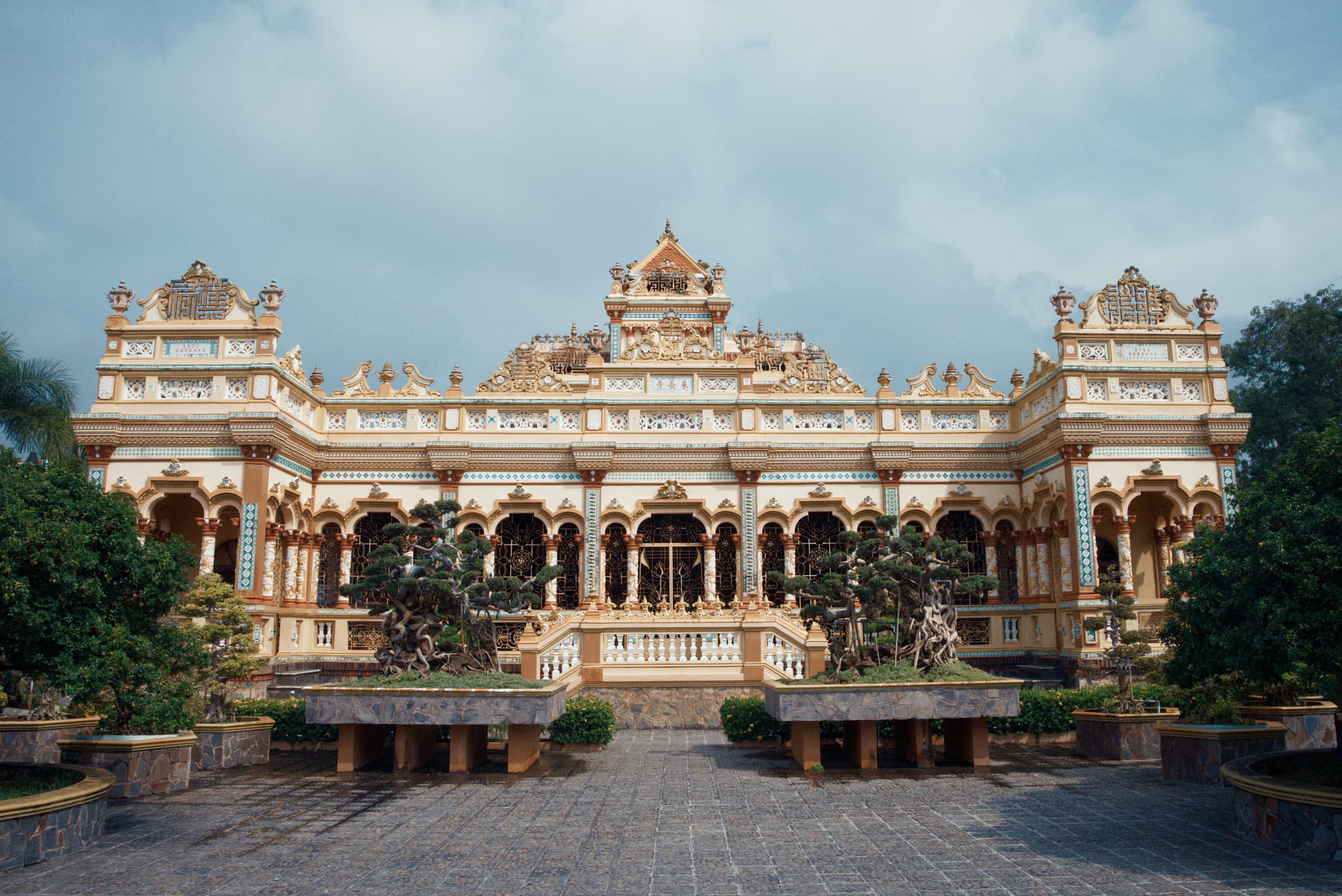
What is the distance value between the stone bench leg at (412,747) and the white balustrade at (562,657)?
303cm

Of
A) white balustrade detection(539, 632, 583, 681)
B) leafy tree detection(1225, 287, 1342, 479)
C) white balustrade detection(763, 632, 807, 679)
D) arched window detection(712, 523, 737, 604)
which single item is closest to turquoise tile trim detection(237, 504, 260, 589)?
white balustrade detection(539, 632, 583, 681)

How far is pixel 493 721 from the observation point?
11852 mm

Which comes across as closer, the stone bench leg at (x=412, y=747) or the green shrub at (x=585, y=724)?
the stone bench leg at (x=412, y=747)

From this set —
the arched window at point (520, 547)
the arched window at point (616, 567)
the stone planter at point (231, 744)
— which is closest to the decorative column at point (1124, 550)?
the arched window at point (616, 567)

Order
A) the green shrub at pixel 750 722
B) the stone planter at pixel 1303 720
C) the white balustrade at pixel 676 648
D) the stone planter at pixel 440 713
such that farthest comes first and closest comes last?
the white balustrade at pixel 676 648
the green shrub at pixel 750 722
the stone planter at pixel 1303 720
the stone planter at pixel 440 713

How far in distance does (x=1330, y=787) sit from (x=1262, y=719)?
21.5 feet

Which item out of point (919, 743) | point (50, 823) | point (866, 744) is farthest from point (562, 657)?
point (50, 823)

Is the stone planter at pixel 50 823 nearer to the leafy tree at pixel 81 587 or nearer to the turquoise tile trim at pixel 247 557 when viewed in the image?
the leafy tree at pixel 81 587

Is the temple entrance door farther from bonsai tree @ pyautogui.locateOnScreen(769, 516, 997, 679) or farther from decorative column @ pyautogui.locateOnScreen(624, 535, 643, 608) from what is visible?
bonsai tree @ pyautogui.locateOnScreen(769, 516, 997, 679)

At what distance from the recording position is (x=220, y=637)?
13.8m

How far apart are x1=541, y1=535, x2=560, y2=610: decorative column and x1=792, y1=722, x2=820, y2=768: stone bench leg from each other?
30.3 feet

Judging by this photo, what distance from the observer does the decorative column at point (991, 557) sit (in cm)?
2130

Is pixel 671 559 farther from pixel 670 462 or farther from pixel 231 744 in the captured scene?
pixel 231 744

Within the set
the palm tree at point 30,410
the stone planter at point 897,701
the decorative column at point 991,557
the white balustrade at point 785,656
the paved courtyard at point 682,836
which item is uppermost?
the palm tree at point 30,410
